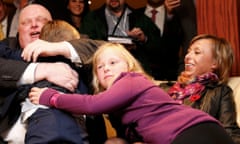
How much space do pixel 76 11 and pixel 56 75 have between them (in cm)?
149

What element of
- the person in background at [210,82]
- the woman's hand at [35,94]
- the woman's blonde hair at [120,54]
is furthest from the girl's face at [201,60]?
the woman's hand at [35,94]

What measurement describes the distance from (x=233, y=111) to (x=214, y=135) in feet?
1.81

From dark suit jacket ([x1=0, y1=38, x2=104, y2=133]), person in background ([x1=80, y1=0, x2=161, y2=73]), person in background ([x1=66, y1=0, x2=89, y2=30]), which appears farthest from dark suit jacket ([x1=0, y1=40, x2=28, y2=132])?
person in background ([x1=66, y1=0, x2=89, y2=30])

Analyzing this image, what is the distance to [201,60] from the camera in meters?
1.99

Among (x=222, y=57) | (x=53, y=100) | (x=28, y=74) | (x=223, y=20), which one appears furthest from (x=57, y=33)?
(x=223, y=20)

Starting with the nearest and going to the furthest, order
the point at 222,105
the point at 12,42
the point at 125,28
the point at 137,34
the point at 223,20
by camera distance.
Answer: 1. the point at 222,105
2. the point at 12,42
3. the point at 223,20
4. the point at 137,34
5. the point at 125,28

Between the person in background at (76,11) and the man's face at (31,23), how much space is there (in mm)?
842

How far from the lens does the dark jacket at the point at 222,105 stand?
177cm

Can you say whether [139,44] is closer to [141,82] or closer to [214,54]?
[214,54]

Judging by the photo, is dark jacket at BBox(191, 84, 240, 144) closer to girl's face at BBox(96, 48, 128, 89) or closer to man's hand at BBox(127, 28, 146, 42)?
girl's face at BBox(96, 48, 128, 89)

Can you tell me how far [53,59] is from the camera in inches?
62.6

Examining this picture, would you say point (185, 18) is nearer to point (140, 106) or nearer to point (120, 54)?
point (120, 54)

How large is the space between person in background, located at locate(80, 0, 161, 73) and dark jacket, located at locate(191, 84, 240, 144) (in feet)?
2.22

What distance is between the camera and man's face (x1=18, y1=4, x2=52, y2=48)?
6.47 feet
